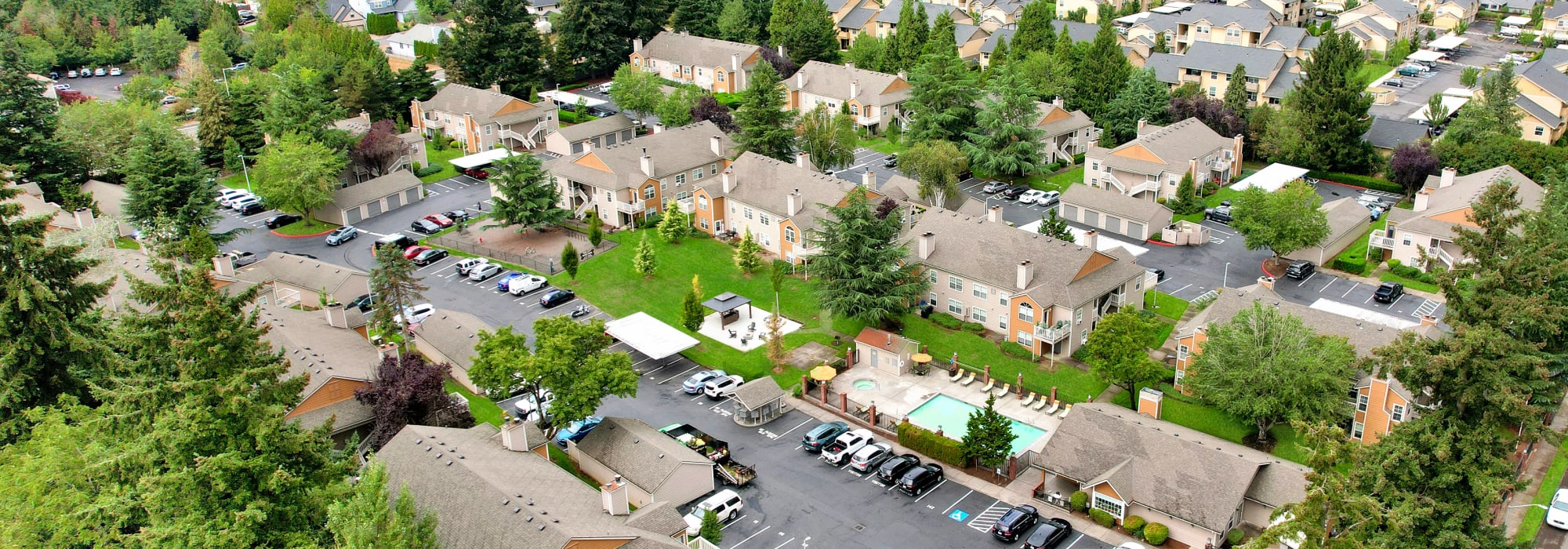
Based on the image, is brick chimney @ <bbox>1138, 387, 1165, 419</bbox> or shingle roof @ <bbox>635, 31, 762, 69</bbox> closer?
brick chimney @ <bbox>1138, 387, 1165, 419</bbox>

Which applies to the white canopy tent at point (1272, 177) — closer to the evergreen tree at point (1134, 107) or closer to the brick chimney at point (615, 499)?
the evergreen tree at point (1134, 107)

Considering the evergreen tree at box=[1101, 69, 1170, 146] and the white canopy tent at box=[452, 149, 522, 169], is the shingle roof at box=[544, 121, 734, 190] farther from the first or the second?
the evergreen tree at box=[1101, 69, 1170, 146]

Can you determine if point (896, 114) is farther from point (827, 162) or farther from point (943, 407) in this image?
point (943, 407)


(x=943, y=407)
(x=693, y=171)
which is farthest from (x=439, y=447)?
(x=693, y=171)

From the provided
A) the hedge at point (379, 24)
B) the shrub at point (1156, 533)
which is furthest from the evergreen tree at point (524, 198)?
the hedge at point (379, 24)

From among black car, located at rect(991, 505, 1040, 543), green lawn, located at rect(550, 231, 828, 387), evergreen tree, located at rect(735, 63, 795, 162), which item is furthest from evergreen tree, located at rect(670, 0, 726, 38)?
black car, located at rect(991, 505, 1040, 543)

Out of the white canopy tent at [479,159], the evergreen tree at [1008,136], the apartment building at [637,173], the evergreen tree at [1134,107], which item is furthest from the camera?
the evergreen tree at [1134,107]
